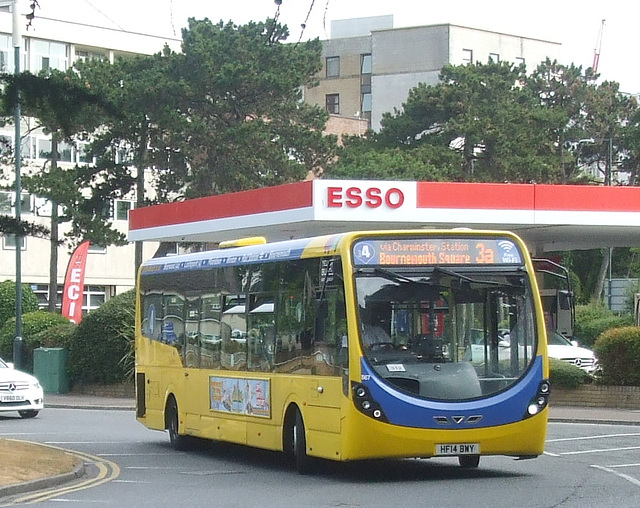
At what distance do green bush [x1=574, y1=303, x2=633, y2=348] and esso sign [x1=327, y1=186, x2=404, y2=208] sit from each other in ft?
35.1

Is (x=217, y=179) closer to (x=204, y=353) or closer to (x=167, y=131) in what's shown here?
(x=167, y=131)

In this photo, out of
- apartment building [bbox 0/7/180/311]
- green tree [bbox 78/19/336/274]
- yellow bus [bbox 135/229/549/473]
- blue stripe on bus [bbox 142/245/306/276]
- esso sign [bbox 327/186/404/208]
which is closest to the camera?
yellow bus [bbox 135/229/549/473]

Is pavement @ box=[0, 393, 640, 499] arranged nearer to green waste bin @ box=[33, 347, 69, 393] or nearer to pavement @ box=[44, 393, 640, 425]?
pavement @ box=[44, 393, 640, 425]

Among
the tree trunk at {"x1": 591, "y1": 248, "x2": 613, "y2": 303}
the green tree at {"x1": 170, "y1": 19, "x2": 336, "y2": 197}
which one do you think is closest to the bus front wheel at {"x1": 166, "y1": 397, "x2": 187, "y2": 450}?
the green tree at {"x1": 170, "y1": 19, "x2": 336, "y2": 197}

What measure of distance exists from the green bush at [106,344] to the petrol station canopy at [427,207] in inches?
170

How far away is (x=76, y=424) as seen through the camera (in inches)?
1086

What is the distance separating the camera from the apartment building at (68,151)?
2972 inches

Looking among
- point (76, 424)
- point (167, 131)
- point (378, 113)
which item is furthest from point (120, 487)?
point (378, 113)

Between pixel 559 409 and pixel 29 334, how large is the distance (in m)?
19.2

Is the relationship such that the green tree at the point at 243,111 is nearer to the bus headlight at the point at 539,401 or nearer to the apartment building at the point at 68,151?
the apartment building at the point at 68,151

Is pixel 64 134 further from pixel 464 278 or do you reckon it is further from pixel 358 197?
pixel 358 197

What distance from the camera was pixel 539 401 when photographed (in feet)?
52.0

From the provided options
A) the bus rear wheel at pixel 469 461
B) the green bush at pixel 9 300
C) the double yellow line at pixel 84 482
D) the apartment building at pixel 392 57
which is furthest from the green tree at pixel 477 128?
the bus rear wheel at pixel 469 461

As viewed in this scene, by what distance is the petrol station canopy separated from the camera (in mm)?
36750
